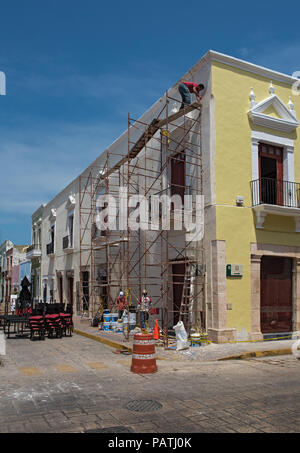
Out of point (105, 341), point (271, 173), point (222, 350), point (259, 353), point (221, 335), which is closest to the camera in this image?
point (259, 353)

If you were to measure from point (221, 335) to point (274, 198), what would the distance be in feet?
16.3

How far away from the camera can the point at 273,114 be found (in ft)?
47.3

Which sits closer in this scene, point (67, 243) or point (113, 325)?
point (113, 325)

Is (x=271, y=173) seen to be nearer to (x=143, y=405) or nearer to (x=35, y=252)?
(x=143, y=405)

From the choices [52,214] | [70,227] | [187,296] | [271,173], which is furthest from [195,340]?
[52,214]

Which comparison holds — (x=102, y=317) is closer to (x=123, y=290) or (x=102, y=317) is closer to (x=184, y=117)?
(x=123, y=290)

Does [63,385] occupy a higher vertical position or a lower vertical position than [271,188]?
lower

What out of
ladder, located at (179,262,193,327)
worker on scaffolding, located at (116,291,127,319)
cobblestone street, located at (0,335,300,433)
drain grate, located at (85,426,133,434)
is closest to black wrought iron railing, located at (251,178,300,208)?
ladder, located at (179,262,193,327)

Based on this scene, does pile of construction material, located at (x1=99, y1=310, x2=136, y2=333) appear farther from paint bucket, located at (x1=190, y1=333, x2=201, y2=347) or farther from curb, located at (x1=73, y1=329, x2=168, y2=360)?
paint bucket, located at (x1=190, y1=333, x2=201, y2=347)

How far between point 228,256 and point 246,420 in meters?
7.57

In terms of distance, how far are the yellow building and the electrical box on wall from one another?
30mm

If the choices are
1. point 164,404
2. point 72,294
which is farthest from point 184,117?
point 72,294

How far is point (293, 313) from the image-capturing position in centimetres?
1429

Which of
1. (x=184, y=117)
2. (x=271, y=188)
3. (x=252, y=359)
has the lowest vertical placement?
(x=252, y=359)
